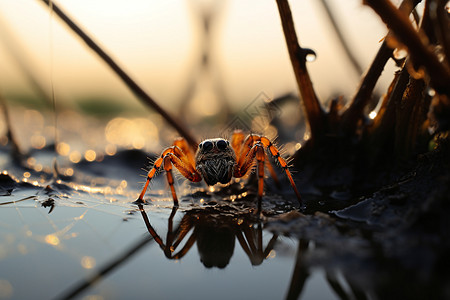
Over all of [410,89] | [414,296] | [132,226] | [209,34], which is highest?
[209,34]

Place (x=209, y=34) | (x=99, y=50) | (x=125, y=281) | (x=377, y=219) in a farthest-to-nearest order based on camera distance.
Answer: (x=209, y=34), (x=99, y=50), (x=377, y=219), (x=125, y=281)

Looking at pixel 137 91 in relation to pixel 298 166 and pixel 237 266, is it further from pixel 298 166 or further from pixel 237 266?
pixel 237 266

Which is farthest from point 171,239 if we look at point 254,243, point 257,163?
point 257,163

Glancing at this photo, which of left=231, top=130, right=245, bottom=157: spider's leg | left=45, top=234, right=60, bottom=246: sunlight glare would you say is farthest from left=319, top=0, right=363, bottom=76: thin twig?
left=45, top=234, right=60, bottom=246: sunlight glare

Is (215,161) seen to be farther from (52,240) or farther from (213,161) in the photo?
(52,240)

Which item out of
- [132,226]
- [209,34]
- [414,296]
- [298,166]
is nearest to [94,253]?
[132,226]

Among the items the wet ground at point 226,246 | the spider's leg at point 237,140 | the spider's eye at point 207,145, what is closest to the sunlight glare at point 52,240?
the wet ground at point 226,246
